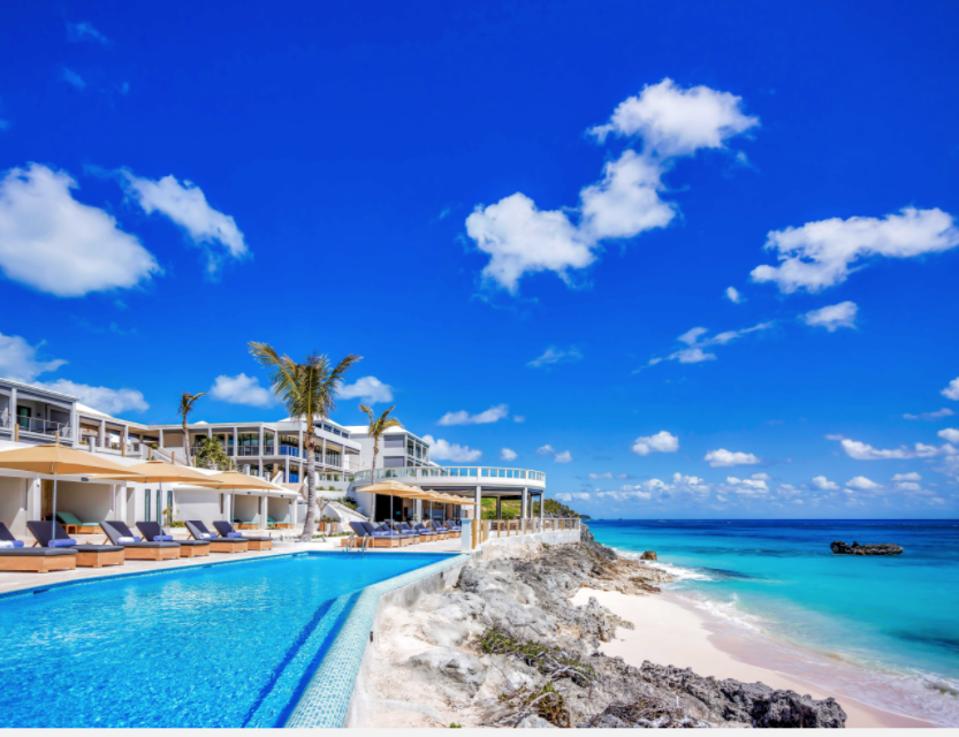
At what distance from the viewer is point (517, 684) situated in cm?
742

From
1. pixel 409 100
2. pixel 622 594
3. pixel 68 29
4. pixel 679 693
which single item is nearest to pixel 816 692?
pixel 679 693

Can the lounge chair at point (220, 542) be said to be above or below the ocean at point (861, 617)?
above

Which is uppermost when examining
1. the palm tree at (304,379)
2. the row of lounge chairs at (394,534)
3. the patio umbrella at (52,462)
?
the palm tree at (304,379)

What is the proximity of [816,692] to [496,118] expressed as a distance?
64.2ft

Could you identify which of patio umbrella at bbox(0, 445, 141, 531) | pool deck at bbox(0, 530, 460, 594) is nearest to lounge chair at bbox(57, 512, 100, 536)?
pool deck at bbox(0, 530, 460, 594)

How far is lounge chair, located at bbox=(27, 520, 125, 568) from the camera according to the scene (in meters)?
12.5

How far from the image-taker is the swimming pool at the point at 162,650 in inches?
190

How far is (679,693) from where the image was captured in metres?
9.03

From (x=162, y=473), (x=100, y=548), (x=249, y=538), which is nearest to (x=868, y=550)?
(x=249, y=538)

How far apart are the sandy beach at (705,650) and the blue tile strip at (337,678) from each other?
23.3 feet

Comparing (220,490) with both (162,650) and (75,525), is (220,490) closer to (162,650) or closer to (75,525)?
(75,525)

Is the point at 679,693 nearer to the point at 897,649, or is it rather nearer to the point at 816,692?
the point at 816,692

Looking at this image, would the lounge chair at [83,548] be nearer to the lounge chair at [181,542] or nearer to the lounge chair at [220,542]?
the lounge chair at [181,542]

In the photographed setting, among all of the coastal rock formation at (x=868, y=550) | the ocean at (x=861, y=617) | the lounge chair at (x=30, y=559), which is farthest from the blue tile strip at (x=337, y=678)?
the coastal rock formation at (x=868, y=550)
